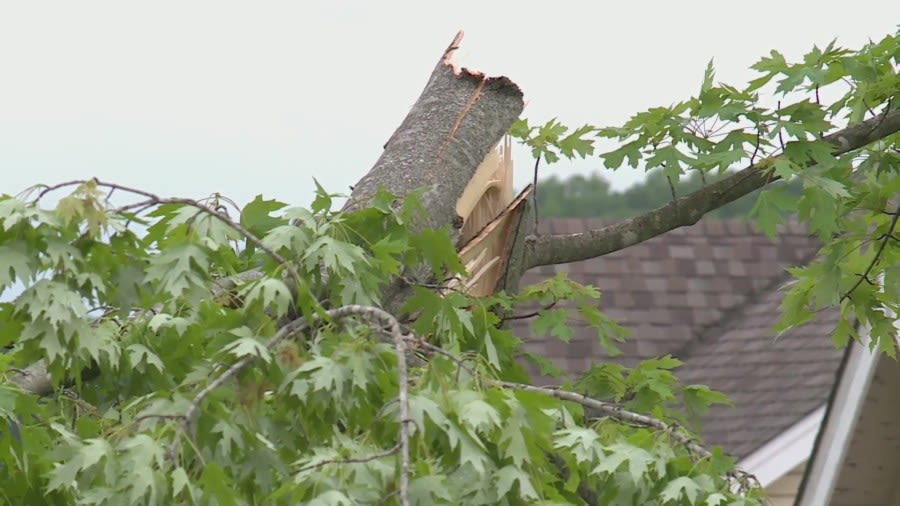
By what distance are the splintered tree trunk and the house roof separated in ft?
19.5

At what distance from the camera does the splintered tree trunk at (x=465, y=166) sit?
6.01m

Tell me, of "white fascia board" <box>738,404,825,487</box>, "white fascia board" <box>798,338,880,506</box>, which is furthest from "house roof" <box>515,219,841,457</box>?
"white fascia board" <box>798,338,880,506</box>

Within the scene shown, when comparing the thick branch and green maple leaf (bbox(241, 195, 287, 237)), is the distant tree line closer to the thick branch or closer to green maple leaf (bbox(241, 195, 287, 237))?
the thick branch

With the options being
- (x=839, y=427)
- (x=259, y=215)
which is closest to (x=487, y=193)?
(x=259, y=215)

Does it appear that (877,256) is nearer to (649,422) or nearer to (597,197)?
(649,422)

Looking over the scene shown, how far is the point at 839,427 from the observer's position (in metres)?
9.01

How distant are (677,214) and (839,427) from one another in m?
3.31

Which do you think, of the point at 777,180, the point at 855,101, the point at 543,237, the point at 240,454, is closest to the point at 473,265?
the point at 543,237

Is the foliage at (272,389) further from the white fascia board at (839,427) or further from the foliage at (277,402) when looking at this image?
the white fascia board at (839,427)

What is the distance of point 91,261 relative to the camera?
3.71 m

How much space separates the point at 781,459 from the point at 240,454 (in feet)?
25.4

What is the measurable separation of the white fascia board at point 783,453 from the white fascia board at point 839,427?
1.76 m

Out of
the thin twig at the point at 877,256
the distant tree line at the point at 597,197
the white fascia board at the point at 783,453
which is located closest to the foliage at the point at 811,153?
the thin twig at the point at 877,256

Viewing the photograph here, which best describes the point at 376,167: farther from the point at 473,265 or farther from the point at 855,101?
the point at 855,101
